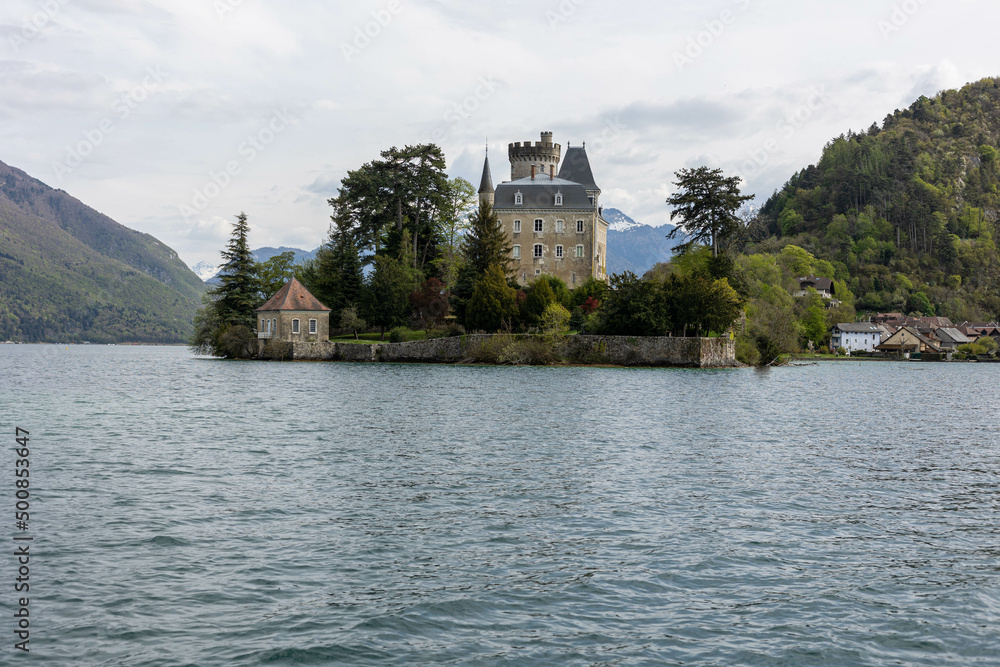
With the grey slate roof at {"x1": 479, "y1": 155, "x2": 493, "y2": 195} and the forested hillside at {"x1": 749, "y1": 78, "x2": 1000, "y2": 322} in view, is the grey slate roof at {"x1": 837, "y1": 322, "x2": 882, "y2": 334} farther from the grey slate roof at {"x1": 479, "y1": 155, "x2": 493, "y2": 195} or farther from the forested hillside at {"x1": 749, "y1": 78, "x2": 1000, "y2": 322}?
the grey slate roof at {"x1": 479, "y1": 155, "x2": 493, "y2": 195}

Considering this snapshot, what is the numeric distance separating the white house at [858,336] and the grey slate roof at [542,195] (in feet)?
180

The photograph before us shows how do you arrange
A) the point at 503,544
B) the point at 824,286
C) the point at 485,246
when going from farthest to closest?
1. the point at 824,286
2. the point at 485,246
3. the point at 503,544

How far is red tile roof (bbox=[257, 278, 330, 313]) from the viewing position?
233 ft

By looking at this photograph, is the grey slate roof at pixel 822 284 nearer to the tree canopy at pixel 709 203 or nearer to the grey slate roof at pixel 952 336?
the grey slate roof at pixel 952 336

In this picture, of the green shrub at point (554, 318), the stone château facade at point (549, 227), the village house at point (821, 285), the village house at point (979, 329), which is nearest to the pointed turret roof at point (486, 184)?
the stone château facade at point (549, 227)

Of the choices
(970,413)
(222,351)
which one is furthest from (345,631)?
(222,351)

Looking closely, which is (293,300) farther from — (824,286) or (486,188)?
(824,286)

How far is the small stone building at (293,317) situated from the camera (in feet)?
233

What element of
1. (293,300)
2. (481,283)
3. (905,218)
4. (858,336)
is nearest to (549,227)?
(481,283)

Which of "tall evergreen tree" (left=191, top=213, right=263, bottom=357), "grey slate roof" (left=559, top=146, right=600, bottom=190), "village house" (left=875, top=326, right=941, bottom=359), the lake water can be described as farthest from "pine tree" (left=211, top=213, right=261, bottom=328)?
"village house" (left=875, top=326, right=941, bottom=359)

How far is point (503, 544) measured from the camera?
11773mm

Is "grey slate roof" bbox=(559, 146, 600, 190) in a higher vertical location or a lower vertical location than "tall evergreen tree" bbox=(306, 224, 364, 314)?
higher

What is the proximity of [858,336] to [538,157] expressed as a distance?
59.8 meters

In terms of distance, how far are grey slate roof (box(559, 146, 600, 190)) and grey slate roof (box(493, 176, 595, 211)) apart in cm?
420
